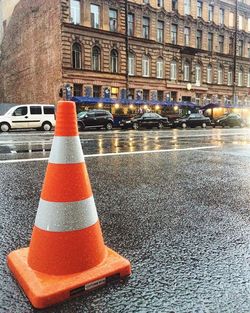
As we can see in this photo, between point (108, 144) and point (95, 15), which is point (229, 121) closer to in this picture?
point (95, 15)

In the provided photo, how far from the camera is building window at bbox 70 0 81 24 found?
30.6 m

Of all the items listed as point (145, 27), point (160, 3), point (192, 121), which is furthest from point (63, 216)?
point (160, 3)

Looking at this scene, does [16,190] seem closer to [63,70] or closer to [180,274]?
[180,274]

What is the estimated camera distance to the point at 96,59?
3259 centimetres

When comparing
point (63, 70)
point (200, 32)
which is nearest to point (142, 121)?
point (63, 70)

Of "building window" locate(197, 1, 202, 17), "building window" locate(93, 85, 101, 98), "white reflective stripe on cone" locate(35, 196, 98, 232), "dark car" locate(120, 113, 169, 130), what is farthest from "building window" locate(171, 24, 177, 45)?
"white reflective stripe on cone" locate(35, 196, 98, 232)

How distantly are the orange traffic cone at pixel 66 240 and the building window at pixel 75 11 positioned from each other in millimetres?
31302

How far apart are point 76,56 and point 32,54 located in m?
6.70

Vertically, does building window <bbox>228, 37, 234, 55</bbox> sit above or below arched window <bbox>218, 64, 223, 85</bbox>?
above

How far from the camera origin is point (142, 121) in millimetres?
28703

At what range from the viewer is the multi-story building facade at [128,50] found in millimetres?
30953

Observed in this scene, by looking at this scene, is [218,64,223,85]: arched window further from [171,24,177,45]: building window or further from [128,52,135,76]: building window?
[128,52,135,76]: building window

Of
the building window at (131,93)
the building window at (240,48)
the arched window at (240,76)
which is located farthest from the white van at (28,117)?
the building window at (240,48)

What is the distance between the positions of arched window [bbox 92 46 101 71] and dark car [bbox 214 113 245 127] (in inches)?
512
